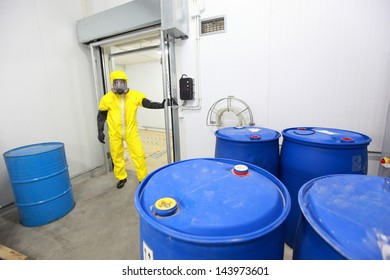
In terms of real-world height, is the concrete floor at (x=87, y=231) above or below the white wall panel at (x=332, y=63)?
below

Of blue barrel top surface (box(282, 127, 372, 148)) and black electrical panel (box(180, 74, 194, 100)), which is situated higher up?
black electrical panel (box(180, 74, 194, 100))

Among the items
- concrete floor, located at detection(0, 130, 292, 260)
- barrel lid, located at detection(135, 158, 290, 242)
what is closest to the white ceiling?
concrete floor, located at detection(0, 130, 292, 260)

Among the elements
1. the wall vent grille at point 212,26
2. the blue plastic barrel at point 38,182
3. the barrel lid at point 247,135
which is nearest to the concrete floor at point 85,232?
the blue plastic barrel at point 38,182

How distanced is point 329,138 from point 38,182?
8.17 feet

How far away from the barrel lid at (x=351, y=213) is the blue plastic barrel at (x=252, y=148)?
558 mm

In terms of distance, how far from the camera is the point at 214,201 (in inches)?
26.2

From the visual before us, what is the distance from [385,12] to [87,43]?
336 centimetres

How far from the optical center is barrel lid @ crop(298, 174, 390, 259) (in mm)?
467

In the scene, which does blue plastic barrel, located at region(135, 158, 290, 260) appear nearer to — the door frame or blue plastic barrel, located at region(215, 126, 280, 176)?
blue plastic barrel, located at region(215, 126, 280, 176)

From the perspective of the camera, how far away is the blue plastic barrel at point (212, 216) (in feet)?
1.78

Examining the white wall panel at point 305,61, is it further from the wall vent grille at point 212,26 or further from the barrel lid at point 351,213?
the barrel lid at point 351,213

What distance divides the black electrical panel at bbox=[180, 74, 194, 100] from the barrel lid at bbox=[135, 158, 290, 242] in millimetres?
1461

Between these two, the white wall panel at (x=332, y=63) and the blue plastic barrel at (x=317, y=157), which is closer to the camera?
the blue plastic barrel at (x=317, y=157)

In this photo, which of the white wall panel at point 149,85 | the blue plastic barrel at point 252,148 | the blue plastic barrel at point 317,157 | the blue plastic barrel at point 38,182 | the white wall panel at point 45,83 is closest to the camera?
the blue plastic barrel at point 317,157
